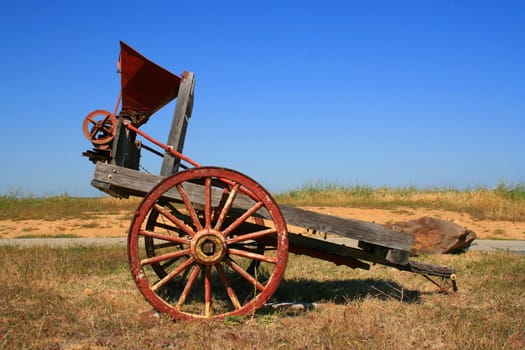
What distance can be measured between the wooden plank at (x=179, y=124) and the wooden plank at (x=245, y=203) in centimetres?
32

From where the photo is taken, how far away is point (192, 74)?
16.6 feet

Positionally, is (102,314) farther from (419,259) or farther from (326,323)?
(419,259)

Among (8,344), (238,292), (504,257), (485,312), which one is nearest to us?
(8,344)

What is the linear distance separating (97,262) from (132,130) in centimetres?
336

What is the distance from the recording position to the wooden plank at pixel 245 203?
4555 mm

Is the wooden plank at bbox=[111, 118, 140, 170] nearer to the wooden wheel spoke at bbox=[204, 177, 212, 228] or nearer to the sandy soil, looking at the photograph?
the wooden wheel spoke at bbox=[204, 177, 212, 228]

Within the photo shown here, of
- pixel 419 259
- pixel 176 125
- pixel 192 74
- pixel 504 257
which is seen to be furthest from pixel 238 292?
pixel 504 257

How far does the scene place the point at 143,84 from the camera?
4930 mm

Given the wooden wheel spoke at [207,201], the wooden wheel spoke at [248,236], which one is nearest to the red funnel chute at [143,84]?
the wooden wheel spoke at [207,201]

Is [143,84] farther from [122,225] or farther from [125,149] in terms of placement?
[122,225]

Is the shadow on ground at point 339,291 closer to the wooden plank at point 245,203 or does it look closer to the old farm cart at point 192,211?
the old farm cart at point 192,211

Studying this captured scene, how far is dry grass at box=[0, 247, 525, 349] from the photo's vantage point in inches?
153

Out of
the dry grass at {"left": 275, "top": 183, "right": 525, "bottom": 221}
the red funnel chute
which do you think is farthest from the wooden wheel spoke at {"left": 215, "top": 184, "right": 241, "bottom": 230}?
the dry grass at {"left": 275, "top": 183, "right": 525, "bottom": 221}

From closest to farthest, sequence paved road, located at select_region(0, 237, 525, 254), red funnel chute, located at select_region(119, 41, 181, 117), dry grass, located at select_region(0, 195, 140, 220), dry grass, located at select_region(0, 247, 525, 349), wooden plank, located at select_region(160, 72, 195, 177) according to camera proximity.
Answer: dry grass, located at select_region(0, 247, 525, 349) → red funnel chute, located at select_region(119, 41, 181, 117) → wooden plank, located at select_region(160, 72, 195, 177) → paved road, located at select_region(0, 237, 525, 254) → dry grass, located at select_region(0, 195, 140, 220)
